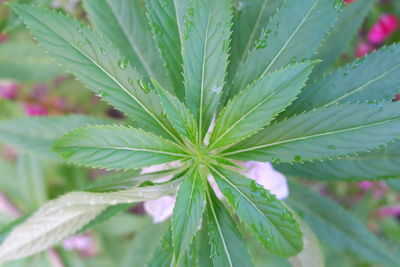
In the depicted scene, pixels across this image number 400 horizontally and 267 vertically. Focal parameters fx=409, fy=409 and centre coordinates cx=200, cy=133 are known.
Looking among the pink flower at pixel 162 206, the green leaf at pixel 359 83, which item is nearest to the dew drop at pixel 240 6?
the green leaf at pixel 359 83

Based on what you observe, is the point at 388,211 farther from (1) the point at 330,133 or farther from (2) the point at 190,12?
(2) the point at 190,12

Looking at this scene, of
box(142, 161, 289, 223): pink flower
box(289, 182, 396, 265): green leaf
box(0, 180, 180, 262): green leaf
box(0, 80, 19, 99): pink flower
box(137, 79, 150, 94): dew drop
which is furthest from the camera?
box(0, 80, 19, 99): pink flower

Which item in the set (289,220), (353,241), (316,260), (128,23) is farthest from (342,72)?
(353,241)

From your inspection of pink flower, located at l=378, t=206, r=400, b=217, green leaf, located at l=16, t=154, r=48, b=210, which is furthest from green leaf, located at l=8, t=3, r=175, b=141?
pink flower, located at l=378, t=206, r=400, b=217

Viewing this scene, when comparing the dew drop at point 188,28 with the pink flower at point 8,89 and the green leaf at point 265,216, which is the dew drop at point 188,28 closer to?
the green leaf at point 265,216

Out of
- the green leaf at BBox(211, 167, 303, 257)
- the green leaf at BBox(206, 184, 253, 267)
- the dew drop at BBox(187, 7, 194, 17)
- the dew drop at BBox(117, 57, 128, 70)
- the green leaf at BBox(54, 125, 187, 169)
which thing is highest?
the dew drop at BBox(187, 7, 194, 17)

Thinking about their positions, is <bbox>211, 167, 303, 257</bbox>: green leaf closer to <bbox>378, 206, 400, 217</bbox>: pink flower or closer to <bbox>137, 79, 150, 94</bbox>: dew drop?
<bbox>137, 79, 150, 94</bbox>: dew drop

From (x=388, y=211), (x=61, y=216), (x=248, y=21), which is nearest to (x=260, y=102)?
(x=248, y=21)
